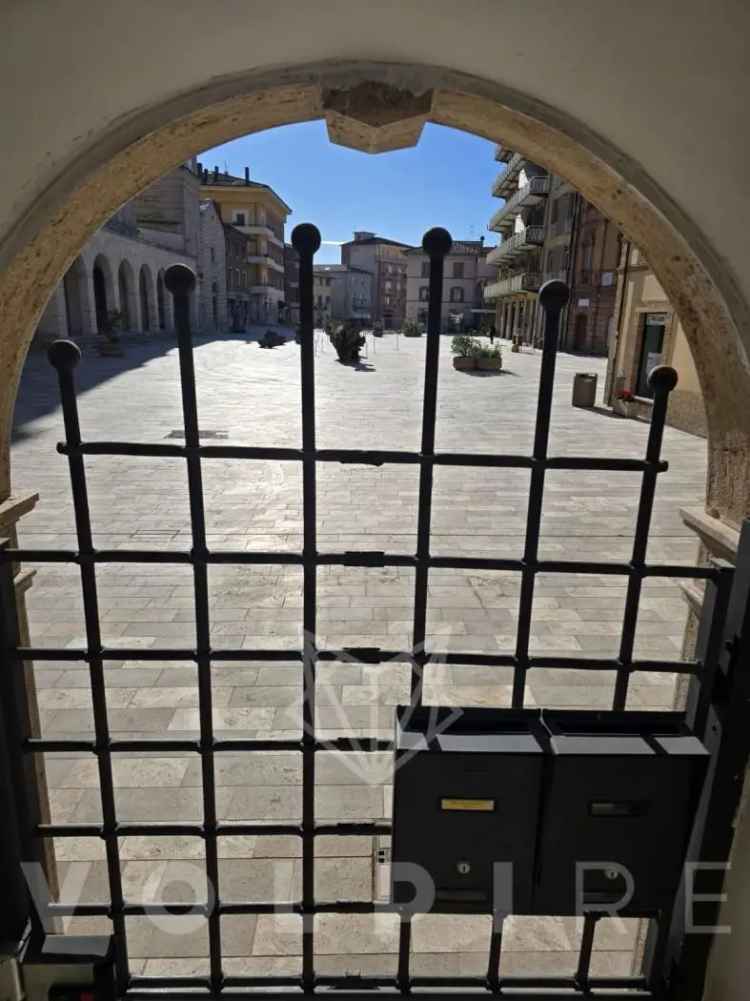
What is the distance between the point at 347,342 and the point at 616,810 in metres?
26.1

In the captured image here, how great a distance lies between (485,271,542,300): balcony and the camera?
134ft

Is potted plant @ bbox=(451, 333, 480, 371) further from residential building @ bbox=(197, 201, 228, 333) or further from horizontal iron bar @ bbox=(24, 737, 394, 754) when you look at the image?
residential building @ bbox=(197, 201, 228, 333)

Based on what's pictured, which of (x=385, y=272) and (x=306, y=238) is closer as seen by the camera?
(x=306, y=238)

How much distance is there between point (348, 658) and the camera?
192 centimetres

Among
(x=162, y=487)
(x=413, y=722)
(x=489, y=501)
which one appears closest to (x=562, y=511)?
(x=489, y=501)

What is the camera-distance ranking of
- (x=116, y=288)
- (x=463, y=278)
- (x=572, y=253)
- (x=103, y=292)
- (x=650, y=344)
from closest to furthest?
1. (x=650, y=344)
2. (x=116, y=288)
3. (x=103, y=292)
4. (x=572, y=253)
5. (x=463, y=278)

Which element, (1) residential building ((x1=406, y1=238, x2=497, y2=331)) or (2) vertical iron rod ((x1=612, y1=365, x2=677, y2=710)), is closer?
(2) vertical iron rod ((x1=612, y1=365, x2=677, y2=710))

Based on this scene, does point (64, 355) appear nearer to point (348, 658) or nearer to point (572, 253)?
point (348, 658)

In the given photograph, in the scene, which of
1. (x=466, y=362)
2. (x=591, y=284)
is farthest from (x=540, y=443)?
(x=591, y=284)

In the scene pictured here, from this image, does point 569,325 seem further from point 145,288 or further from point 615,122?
point 615,122

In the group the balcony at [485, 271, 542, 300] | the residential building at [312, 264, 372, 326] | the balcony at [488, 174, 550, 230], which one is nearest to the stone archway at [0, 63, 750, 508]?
the balcony at [485, 271, 542, 300]

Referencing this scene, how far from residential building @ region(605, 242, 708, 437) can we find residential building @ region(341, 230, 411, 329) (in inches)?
2691

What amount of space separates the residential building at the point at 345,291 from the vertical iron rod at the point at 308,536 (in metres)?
82.5

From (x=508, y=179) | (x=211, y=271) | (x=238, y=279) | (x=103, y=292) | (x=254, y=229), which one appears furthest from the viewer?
(x=254, y=229)
